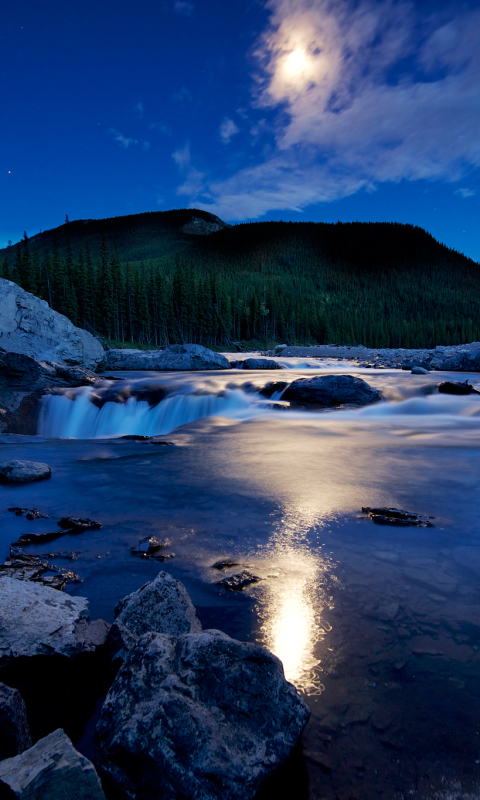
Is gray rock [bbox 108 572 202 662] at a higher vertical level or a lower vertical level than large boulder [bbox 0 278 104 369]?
lower

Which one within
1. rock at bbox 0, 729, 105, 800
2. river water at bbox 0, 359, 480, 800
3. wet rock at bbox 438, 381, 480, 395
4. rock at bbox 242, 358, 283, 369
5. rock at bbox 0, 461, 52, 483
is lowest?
river water at bbox 0, 359, 480, 800

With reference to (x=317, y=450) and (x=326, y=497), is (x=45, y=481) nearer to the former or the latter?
(x=326, y=497)

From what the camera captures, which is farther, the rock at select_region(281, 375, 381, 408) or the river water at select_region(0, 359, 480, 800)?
the rock at select_region(281, 375, 381, 408)

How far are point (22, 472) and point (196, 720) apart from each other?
6.80 meters

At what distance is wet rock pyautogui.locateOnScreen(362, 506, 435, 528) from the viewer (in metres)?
5.45

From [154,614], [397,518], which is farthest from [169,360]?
[154,614]

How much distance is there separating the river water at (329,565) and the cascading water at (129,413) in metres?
3.83

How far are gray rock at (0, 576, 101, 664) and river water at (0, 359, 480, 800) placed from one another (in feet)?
1.84

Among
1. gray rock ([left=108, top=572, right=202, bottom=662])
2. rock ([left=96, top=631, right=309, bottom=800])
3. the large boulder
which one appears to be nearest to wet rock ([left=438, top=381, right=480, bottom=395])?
gray rock ([left=108, top=572, right=202, bottom=662])

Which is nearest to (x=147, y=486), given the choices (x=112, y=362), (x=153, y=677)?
(x=153, y=677)

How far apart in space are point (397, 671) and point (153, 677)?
183 cm

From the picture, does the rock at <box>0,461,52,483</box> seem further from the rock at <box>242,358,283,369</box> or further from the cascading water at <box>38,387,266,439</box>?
the rock at <box>242,358,283,369</box>

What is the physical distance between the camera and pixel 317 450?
10203mm

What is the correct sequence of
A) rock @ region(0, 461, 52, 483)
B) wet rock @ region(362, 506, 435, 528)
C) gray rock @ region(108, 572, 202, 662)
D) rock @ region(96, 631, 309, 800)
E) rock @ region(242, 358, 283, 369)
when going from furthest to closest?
rock @ region(242, 358, 283, 369) → rock @ region(0, 461, 52, 483) → wet rock @ region(362, 506, 435, 528) → gray rock @ region(108, 572, 202, 662) → rock @ region(96, 631, 309, 800)
